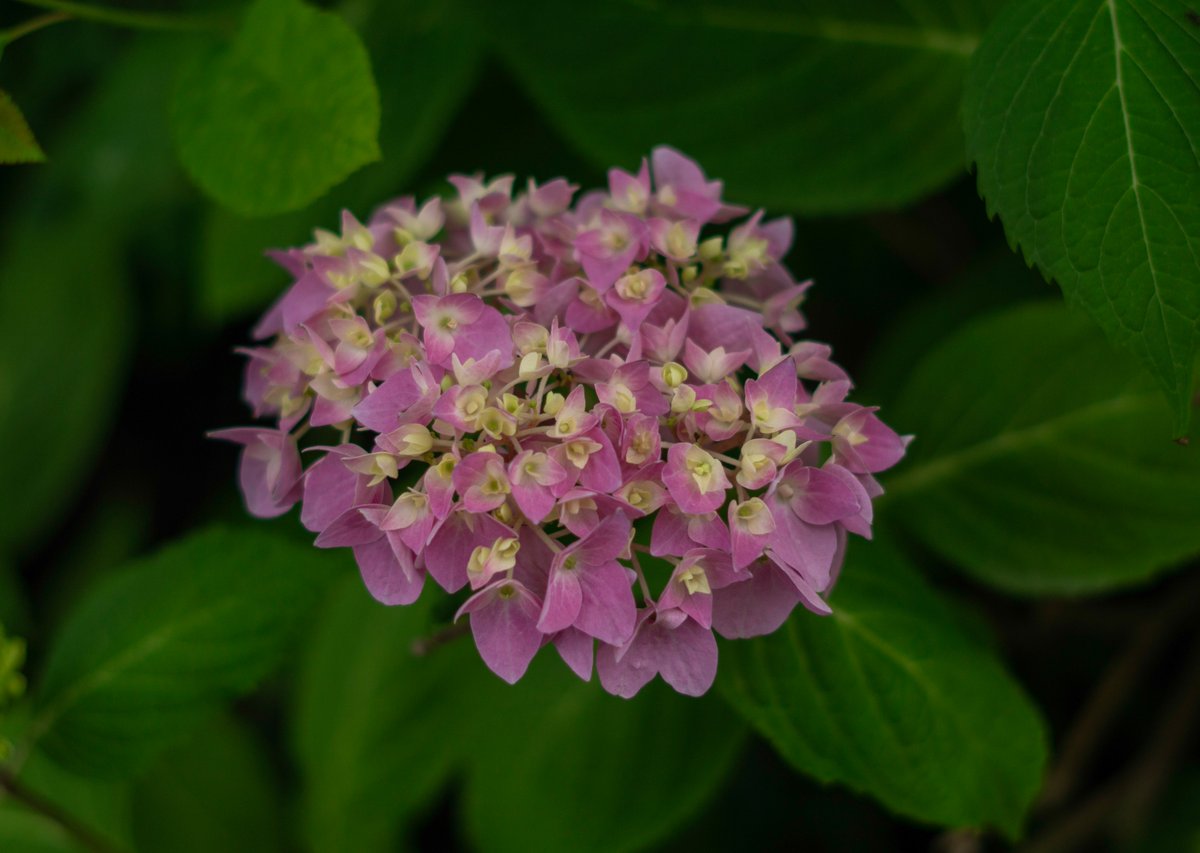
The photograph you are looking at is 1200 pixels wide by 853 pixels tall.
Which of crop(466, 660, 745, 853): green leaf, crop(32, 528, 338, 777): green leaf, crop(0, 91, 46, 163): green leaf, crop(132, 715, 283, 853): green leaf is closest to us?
crop(0, 91, 46, 163): green leaf

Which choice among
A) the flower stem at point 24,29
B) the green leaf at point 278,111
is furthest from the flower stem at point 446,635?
the flower stem at point 24,29

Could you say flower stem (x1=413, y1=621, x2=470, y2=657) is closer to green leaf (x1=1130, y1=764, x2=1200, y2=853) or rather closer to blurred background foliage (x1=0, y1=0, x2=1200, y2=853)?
blurred background foliage (x1=0, y1=0, x2=1200, y2=853)

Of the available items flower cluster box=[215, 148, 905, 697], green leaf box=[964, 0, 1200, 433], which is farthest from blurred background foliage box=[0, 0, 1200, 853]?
flower cluster box=[215, 148, 905, 697]

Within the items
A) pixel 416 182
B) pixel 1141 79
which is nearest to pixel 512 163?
pixel 416 182

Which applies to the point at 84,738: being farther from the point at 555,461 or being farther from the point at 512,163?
the point at 512,163

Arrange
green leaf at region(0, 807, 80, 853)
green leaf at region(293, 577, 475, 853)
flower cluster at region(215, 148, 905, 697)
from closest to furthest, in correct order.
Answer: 1. flower cluster at region(215, 148, 905, 697)
2. green leaf at region(293, 577, 475, 853)
3. green leaf at region(0, 807, 80, 853)

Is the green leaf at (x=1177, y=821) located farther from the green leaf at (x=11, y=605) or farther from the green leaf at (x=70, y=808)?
the green leaf at (x=11, y=605)
